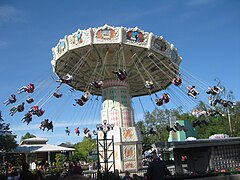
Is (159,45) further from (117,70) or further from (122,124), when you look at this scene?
(122,124)

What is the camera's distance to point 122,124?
66.2 feet

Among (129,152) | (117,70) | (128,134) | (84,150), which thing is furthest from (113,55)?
(84,150)

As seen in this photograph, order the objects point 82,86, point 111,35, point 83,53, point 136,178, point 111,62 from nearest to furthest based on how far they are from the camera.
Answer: point 136,178 < point 111,35 < point 83,53 < point 111,62 < point 82,86

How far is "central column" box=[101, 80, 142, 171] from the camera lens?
19.6 m

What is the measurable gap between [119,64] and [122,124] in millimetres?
4215

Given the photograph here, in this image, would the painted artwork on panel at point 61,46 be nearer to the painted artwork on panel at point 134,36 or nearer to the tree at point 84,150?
the painted artwork on panel at point 134,36

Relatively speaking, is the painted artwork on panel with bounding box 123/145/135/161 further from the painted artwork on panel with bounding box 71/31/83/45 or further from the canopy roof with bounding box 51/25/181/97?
the painted artwork on panel with bounding box 71/31/83/45

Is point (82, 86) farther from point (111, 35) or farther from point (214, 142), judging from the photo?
point (214, 142)

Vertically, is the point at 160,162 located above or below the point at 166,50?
below

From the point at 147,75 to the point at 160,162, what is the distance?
15.5 m

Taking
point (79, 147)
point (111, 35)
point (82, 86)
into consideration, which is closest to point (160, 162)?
point (111, 35)

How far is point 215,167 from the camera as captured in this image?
53.6 ft

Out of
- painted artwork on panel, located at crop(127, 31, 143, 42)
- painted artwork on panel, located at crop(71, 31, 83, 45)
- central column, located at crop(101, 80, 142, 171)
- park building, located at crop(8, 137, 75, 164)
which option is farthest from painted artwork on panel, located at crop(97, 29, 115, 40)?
park building, located at crop(8, 137, 75, 164)

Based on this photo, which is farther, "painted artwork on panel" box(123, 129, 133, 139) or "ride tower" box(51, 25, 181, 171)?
"painted artwork on panel" box(123, 129, 133, 139)
